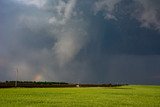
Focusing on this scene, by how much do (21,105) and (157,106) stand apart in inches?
454

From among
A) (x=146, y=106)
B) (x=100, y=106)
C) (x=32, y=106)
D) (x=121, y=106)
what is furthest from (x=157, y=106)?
(x=32, y=106)

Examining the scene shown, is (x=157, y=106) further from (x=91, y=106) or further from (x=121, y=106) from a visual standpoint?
(x=91, y=106)

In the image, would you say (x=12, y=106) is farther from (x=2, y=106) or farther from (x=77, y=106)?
(x=77, y=106)

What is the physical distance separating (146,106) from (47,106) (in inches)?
333

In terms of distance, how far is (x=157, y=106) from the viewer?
31.5m

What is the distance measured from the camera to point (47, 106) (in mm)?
29516

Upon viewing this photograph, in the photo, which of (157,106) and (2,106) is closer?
(2,106)

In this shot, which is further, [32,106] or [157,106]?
[157,106]

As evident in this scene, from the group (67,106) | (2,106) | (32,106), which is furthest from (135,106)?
(2,106)

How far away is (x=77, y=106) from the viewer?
29.7 meters

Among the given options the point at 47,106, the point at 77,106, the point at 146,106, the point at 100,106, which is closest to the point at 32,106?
the point at 47,106

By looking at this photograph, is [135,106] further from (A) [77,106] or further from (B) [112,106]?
(A) [77,106]

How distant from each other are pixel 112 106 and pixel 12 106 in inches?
321

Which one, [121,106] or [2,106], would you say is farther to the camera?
[121,106]
